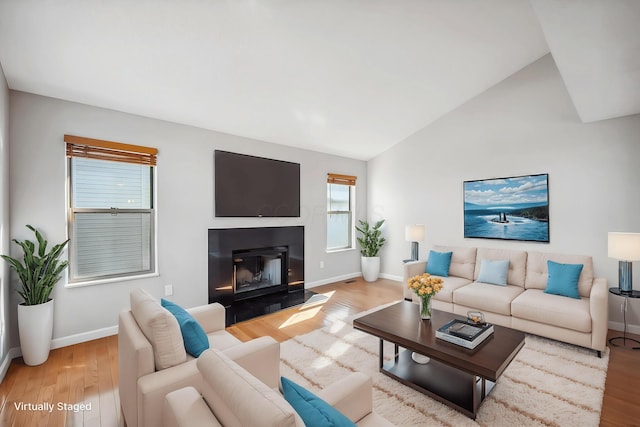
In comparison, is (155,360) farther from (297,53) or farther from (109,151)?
(297,53)

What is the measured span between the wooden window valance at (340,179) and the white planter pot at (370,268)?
1.54 meters

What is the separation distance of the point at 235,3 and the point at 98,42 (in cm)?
A: 119

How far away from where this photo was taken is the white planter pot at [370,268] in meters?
5.83

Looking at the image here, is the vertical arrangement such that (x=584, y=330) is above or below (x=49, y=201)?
below

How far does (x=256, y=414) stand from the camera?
2.79 feet

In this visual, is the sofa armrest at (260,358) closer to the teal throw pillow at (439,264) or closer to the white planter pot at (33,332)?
the white planter pot at (33,332)

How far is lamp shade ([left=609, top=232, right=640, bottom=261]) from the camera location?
2918mm

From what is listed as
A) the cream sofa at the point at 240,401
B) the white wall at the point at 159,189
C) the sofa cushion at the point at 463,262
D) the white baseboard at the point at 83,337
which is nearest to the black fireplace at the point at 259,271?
the white wall at the point at 159,189

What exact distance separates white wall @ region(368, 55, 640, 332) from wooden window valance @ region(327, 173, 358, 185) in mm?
870

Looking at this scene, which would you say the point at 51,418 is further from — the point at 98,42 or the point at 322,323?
the point at 98,42

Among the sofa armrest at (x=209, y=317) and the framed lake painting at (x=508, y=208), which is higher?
the framed lake painting at (x=508, y=208)

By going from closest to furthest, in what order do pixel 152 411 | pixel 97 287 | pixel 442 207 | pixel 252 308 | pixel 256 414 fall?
pixel 256 414
pixel 152 411
pixel 97 287
pixel 252 308
pixel 442 207

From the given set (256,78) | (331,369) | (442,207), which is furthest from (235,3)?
(442,207)

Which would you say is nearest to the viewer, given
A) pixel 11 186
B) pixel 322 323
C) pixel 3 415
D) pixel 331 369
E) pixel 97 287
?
pixel 3 415
